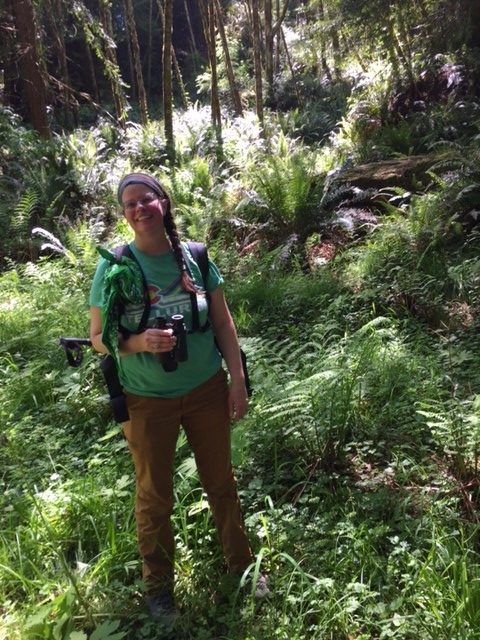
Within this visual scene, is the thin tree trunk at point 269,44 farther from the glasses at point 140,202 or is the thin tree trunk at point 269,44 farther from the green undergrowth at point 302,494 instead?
the glasses at point 140,202

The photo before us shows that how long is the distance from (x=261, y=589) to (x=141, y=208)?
176 cm

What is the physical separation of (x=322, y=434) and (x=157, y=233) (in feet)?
5.50

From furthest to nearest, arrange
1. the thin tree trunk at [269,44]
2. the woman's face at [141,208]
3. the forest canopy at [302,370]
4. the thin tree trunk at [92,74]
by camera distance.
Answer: the thin tree trunk at [92,74], the thin tree trunk at [269,44], the forest canopy at [302,370], the woman's face at [141,208]

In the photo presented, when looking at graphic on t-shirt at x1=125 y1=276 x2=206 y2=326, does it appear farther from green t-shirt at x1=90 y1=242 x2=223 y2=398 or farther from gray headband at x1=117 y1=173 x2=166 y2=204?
gray headband at x1=117 y1=173 x2=166 y2=204

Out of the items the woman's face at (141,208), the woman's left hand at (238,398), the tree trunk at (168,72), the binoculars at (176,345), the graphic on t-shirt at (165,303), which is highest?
the tree trunk at (168,72)


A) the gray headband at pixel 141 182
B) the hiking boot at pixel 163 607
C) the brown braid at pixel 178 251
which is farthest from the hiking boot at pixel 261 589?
the gray headband at pixel 141 182

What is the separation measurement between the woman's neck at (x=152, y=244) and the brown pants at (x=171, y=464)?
0.59 meters

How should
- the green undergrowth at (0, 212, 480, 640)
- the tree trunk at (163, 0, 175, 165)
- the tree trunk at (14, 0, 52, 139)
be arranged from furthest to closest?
the tree trunk at (14, 0, 52, 139) < the tree trunk at (163, 0, 175, 165) < the green undergrowth at (0, 212, 480, 640)

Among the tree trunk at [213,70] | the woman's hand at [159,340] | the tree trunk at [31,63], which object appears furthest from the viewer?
the tree trunk at [213,70]

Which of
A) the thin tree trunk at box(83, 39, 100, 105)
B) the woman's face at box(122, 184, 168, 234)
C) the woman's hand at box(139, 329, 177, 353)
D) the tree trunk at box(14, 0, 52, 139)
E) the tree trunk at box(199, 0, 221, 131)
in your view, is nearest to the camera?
the woman's hand at box(139, 329, 177, 353)

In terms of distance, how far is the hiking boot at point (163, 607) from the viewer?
237 cm

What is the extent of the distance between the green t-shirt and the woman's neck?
20mm

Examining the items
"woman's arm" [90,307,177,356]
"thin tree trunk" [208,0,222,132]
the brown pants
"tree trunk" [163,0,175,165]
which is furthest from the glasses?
"thin tree trunk" [208,0,222,132]

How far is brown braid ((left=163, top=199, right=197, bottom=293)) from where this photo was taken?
2.19 metres
